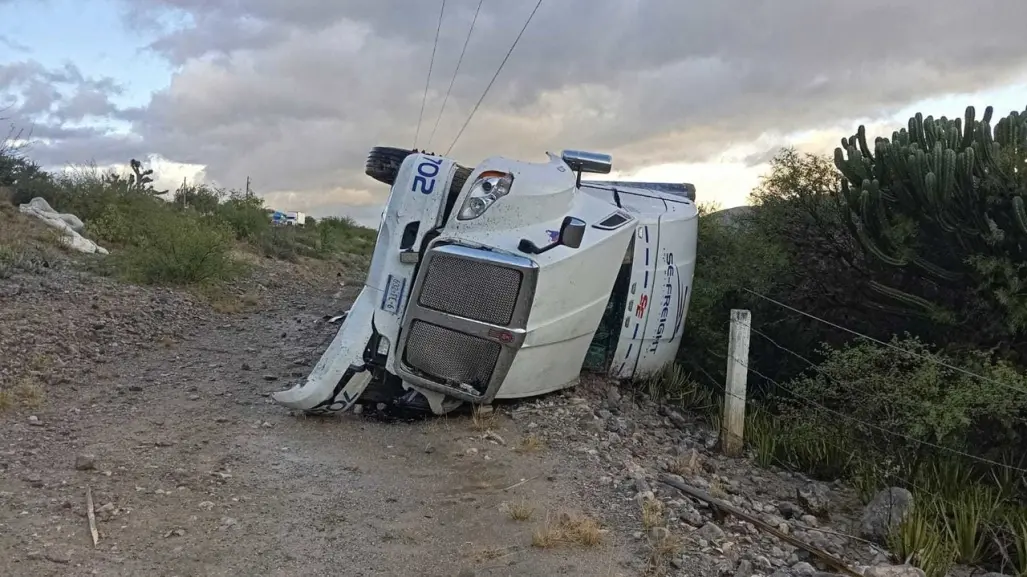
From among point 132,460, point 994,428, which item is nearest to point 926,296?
point 994,428

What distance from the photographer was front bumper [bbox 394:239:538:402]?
19.4 feet

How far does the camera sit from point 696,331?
9.05 metres

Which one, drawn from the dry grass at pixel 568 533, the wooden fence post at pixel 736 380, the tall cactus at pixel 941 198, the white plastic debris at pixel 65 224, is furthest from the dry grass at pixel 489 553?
the white plastic debris at pixel 65 224

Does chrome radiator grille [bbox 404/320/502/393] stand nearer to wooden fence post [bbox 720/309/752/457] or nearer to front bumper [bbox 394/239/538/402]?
front bumper [bbox 394/239/538/402]

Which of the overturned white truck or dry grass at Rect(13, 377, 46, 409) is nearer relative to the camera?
the overturned white truck

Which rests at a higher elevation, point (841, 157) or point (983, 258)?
point (841, 157)

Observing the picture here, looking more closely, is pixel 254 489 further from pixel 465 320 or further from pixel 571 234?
pixel 571 234

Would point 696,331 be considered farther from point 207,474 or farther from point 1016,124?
point 207,474

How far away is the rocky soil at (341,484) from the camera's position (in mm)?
4230

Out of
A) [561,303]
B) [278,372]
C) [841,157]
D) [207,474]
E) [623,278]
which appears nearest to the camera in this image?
[207,474]

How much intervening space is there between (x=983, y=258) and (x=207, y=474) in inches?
266

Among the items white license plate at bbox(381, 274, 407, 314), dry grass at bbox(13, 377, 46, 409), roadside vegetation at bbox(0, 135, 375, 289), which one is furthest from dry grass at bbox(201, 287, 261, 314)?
white license plate at bbox(381, 274, 407, 314)

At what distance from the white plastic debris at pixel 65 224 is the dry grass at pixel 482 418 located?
984cm

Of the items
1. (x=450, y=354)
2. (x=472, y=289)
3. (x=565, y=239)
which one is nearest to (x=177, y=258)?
(x=450, y=354)
